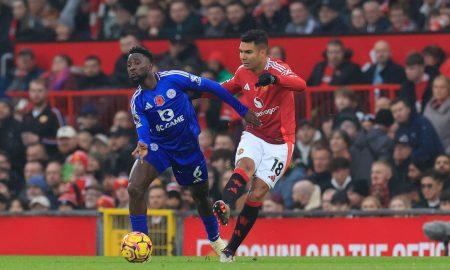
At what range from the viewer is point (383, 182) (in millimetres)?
18062

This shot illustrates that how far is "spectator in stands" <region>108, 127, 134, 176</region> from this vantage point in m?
20.4

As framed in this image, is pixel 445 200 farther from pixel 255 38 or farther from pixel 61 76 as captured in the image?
pixel 61 76

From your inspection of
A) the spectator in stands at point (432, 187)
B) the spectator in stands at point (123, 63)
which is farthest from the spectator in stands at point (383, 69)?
the spectator in stands at point (123, 63)

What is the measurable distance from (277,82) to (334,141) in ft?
16.0

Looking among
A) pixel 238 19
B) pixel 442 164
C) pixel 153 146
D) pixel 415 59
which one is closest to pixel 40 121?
pixel 238 19

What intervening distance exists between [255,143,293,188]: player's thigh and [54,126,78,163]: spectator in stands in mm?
7043

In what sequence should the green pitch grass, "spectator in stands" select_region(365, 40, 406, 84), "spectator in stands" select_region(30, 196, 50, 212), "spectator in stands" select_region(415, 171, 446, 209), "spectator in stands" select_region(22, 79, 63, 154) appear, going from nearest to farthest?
the green pitch grass
"spectator in stands" select_region(415, 171, 446, 209)
"spectator in stands" select_region(30, 196, 50, 212)
"spectator in stands" select_region(365, 40, 406, 84)
"spectator in stands" select_region(22, 79, 63, 154)

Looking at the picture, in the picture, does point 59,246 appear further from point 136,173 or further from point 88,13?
point 88,13

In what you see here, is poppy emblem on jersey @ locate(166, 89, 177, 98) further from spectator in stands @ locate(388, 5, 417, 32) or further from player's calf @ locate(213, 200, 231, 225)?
spectator in stands @ locate(388, 5, 417, 32)

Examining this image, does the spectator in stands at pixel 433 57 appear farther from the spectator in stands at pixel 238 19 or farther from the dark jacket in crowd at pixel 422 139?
the spectator in stands at pixel 238 19

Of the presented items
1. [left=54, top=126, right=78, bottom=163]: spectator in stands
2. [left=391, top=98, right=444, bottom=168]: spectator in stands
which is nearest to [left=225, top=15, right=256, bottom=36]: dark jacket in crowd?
[left=54, top=126, right=78, bottom=163]: spectator in stands

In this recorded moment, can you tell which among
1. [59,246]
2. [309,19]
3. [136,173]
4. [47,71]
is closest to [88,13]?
[47,71]

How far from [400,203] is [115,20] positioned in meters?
7.88


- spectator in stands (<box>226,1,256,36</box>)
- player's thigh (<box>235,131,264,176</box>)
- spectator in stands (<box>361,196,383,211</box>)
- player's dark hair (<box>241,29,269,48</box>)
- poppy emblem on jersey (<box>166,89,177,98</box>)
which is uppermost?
spectator in stands (<box>226,1,256,36</box>)
